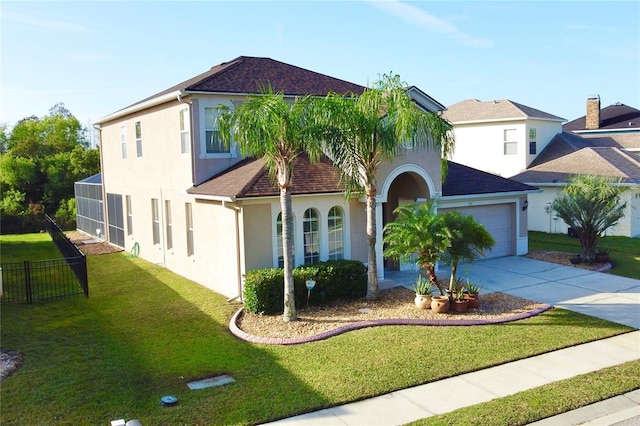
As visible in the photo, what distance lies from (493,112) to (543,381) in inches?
1010

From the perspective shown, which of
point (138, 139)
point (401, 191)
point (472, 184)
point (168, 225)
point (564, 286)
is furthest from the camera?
point (138, 139)

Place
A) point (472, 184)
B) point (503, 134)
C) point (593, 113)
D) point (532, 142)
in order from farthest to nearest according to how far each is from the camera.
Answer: point (593, 113) → point (503, 134) → point (532, 142) → point (472, 184)

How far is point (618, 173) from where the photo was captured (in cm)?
2575

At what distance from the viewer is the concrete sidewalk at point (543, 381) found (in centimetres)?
822

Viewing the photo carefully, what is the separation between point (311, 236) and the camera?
1599 cm

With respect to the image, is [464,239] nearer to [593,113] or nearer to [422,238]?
[422,238]

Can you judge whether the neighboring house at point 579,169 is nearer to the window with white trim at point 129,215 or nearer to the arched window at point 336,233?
the arched window at point 336,233

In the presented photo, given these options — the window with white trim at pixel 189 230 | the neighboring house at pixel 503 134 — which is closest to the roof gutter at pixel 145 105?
the window with white trim at pixel 189 230

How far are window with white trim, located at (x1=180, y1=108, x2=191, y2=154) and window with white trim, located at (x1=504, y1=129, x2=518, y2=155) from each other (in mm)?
20721

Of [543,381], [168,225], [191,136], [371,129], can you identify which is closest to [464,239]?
[371,129]

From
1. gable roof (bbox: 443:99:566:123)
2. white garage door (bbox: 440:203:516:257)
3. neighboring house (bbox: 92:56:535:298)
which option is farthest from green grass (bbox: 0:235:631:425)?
gable roof (bbox: 443:99:566:123)

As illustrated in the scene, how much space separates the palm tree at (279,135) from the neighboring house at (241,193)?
1.92 m

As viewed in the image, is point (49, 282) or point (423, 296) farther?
point (49, 282)

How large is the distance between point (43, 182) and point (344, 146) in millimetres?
31789
